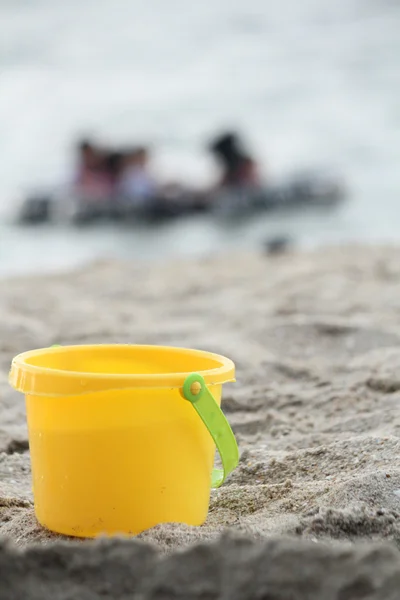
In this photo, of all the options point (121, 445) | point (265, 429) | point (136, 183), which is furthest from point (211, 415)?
point (136, 183)

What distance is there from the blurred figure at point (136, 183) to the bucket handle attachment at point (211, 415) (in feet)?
19.5

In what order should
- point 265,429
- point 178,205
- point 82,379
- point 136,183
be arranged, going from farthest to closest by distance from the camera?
point 136,183
point 178,205
point 265,429
point 82,379

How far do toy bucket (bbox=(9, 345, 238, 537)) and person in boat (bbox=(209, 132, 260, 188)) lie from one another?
6.06 m

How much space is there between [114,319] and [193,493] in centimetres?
144

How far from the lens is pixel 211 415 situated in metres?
0.83

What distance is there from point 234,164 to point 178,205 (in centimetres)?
68

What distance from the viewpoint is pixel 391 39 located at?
29.5 feet

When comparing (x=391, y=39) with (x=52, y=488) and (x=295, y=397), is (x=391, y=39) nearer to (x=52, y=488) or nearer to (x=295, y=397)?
(x=295, y=397)

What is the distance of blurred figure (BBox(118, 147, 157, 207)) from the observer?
672cm

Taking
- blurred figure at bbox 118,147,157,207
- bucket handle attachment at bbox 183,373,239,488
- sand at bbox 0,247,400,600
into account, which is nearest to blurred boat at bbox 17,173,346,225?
blurred figure at bbox 118,147,157,207

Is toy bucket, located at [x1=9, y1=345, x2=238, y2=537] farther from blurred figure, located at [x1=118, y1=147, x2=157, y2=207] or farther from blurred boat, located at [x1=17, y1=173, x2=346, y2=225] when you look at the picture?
blurred figure, located at [x1=118, y1=147, x2=157, y2=207]

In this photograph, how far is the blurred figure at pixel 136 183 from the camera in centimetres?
672

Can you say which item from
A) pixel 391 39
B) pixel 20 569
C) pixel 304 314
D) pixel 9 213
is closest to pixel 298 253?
pixel 304 314

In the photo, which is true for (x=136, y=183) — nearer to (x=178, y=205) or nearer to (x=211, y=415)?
(x=178, y=205)
